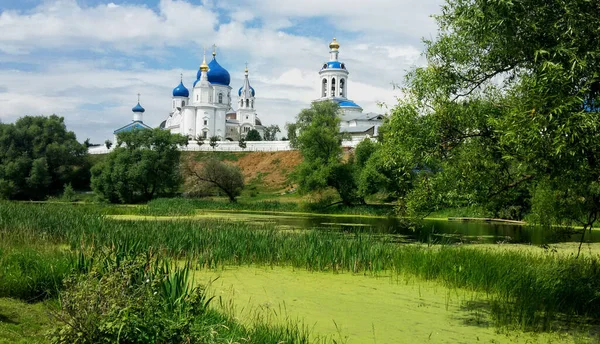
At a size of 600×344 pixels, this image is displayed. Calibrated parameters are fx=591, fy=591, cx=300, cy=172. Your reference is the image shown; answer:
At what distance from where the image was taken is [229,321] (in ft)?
21.8

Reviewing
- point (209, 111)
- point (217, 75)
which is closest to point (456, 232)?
point (209, 111)

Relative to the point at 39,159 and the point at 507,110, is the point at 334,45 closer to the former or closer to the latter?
A: the point at 39,159

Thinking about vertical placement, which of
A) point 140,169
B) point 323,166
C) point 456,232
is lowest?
point 456,232

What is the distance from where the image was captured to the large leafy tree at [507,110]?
23.2ft

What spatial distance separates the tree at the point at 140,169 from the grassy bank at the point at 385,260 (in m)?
30.0

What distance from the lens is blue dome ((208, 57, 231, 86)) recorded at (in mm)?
86500

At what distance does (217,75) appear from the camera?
284 feet

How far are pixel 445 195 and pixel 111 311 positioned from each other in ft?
20.0

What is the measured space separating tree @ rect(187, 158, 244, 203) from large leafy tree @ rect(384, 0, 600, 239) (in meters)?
32.1

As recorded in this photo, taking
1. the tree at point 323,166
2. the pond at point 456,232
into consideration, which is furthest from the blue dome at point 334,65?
the pond at point 456,232

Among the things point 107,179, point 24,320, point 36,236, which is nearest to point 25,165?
point 107,179

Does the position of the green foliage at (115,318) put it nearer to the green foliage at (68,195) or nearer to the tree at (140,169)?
the tree at (140,169)

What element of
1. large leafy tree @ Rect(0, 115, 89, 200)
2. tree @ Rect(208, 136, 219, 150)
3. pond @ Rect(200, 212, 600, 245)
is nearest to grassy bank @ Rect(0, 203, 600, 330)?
pond @ Rect(200, 212, 600, 245)

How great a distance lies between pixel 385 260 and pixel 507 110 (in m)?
4.60
